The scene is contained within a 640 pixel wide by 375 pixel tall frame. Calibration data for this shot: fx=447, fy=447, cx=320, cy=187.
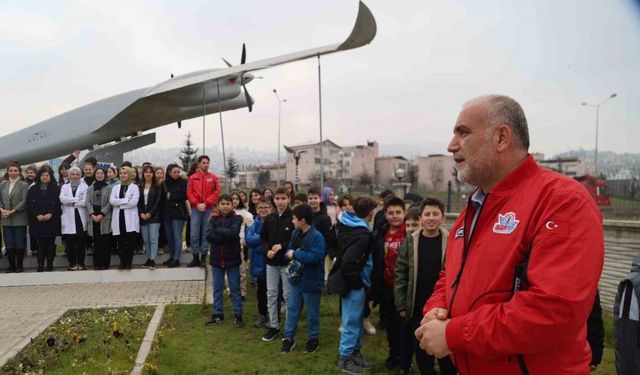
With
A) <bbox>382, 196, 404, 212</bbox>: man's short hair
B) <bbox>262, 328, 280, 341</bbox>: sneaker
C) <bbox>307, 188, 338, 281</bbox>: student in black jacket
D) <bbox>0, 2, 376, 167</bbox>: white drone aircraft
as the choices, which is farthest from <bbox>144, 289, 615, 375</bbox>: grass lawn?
<bbox>0, 2, 376, 167</bbox>: white drone aircraft

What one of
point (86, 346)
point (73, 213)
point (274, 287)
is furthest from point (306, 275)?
point (73, 213)

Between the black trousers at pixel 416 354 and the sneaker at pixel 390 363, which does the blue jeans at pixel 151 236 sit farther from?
the black trousers at pixel 416 354

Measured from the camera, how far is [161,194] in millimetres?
8945

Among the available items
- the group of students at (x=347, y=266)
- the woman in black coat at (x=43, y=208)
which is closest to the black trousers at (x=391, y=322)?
the group of students at (x=347, y=266)

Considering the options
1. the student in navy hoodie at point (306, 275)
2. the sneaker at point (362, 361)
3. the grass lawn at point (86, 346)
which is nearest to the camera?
the grass lawn at point (86, 346)

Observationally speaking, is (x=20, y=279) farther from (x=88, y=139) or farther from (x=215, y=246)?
(x=215, y=246)

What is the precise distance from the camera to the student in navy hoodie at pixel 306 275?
Answer: 17.1ft

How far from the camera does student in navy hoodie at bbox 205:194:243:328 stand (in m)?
6.29

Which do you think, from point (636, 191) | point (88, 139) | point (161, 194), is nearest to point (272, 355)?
point (161, 194)

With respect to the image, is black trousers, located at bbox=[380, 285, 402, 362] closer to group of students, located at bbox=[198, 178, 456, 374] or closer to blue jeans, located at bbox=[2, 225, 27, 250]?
group of students, located at bbox=[198, 178, 456, 374]

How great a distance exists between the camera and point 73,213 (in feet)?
28.5

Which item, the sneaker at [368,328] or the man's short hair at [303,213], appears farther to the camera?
the sneaker at [368,328]

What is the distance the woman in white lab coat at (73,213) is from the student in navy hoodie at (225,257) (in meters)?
3.79

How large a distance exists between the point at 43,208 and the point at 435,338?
886 cm
